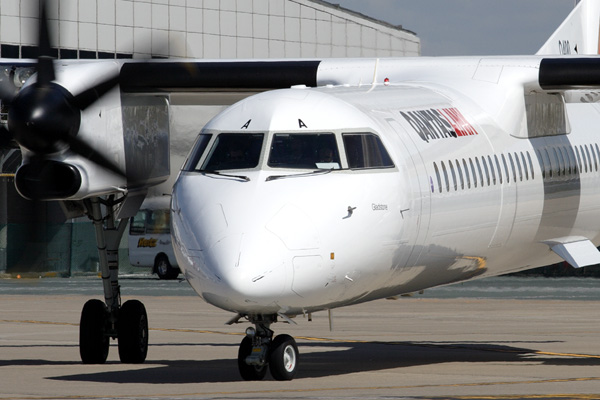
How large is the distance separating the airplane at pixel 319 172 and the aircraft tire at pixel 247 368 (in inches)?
0.7

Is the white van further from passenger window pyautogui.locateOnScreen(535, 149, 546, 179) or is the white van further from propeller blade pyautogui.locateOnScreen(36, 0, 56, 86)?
passenger window pyautogui.locateOnScreen(535, 149, 546, 179)

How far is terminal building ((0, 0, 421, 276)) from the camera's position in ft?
180

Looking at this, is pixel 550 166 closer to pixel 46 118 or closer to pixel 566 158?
pixel 566 158

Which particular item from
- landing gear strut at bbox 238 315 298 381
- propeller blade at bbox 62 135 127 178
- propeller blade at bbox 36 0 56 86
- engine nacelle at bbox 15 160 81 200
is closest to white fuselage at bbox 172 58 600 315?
landing gear strut at bbox 238 315 298 381

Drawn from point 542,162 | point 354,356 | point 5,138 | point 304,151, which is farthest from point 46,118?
point 542,162

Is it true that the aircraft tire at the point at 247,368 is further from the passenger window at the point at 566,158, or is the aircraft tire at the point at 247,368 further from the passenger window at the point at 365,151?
the passenger window at the point at 566,158

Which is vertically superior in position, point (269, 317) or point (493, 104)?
point (493, 104)

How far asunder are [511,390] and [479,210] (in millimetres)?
3272

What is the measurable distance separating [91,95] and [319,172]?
5.58m

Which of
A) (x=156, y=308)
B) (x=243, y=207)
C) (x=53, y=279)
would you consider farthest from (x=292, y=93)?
(x=53, y=279)

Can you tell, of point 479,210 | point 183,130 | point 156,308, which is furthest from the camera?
point 156,308

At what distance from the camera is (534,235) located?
18.9m

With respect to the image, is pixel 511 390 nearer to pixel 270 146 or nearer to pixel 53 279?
pixel 270 146

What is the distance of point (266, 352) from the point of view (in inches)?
573
